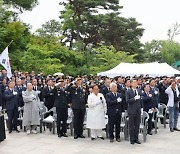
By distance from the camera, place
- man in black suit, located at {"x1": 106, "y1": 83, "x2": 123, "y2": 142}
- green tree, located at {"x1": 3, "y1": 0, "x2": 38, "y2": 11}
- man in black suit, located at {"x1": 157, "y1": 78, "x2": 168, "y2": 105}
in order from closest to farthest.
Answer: man in black suit, located at {"x1": 106, "y1": 83, "x2": 123, "y2": 142}, man in black suit, located at {"x1": 157, "y1": 78, "x2": 168, "y2": 105}, green tree, located at {"x1": 3, "y1": 0, "x2": 38, "y2": 11}

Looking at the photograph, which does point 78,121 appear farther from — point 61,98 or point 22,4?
point 22,4

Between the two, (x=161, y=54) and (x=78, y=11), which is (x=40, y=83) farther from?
(x=161, y=54)

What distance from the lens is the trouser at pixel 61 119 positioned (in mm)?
10875

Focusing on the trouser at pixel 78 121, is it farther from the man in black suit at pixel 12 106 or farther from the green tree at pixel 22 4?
the green tree at pixel 22 4

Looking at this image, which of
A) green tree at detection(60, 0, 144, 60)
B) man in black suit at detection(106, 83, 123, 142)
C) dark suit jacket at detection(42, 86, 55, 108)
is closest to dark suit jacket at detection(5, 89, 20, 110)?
dark suit jacket at detection(42, 86, 55, 108)

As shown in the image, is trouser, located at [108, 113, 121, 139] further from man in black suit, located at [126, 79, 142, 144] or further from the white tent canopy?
the white tent canopy

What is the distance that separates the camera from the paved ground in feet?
30.2

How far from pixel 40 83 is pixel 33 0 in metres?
19.6

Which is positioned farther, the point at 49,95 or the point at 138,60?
the point at 138,60

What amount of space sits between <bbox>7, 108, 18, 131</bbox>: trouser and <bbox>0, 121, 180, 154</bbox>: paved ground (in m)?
0.63

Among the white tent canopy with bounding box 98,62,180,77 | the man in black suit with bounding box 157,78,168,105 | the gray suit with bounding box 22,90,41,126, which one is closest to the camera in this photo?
the gray suit with bounding box 22,90,41,126

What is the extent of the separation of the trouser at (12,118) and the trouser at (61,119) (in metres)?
1.70

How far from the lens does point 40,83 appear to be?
14500 mm

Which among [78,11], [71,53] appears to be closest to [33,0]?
[71,53]
